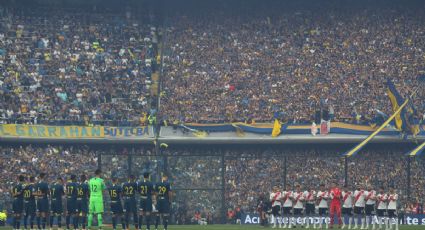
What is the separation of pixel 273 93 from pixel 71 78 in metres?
12.7

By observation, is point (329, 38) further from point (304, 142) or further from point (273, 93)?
point (304, 142)

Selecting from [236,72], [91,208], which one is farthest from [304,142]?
[91,208]

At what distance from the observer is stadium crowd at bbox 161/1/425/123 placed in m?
71.9

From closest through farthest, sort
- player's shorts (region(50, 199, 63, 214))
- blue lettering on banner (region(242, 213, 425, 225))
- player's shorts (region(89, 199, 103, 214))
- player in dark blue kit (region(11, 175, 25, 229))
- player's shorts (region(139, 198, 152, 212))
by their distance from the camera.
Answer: player's shorts (region(139, 198, 152, 212)) → player in dark blue kit (region(11, 175, 25, 229)) → player's shorts (region(50, 199, 63, 214)) → player's shorts (region(89, 199, 103, 214)) → blue lettering on banner (region(242, 213, 425, 225))

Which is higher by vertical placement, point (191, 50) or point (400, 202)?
point (191, 50)

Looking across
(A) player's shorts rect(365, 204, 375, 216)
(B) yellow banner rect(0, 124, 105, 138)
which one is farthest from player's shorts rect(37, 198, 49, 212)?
(B) yellow banner rect(0, 124, 105, 138)

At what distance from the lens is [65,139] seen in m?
67.4

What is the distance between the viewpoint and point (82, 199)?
4909 centimetres

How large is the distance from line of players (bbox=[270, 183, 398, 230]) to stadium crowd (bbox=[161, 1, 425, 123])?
39.6 feet

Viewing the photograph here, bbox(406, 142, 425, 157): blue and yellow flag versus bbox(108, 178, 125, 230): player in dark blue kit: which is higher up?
bbox(406, 142, 425, 157): blue and yellow flag

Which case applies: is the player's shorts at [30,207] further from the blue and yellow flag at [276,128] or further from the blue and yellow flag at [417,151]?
the blue and yellow flag at [417,151]

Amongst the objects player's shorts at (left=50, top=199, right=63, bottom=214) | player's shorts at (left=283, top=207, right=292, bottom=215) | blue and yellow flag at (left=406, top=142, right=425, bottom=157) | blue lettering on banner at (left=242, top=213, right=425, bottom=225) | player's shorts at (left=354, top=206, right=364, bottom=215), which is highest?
blue and yellow flag at (left=406, top=142, right=425, bottom=157)

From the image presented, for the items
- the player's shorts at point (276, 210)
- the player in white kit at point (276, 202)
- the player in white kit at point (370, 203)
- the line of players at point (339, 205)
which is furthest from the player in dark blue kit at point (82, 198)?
the player in white kit at point (370, 203)

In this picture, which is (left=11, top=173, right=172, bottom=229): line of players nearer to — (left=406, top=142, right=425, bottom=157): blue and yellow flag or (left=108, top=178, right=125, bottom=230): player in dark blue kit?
(left=108, top=178, right=125, bottom=230): player in dark blue kit
